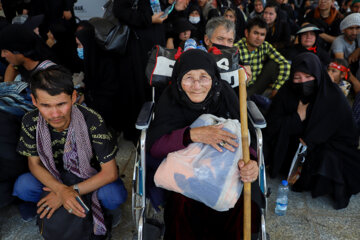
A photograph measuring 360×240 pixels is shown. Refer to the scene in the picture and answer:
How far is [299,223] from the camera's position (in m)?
2.26

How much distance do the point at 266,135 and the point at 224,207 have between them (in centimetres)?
133

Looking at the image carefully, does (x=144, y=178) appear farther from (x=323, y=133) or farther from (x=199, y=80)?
(x=323, y=133)

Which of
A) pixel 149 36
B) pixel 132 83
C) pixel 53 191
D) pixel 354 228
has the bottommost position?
pixel 354 228

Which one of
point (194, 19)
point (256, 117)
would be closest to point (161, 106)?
point (256, 117)

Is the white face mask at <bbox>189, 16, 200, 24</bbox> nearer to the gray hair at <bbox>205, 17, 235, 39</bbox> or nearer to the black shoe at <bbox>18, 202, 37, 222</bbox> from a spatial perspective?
the gray hair at <bbox>205, 17, 235, 39</bbox>

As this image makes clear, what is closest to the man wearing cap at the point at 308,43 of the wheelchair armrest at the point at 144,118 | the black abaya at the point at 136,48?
the black abaya at the point at 136,48

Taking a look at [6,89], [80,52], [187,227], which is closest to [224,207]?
[187,227]

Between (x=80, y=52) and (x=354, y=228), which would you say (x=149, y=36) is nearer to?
(x=80, y=52)

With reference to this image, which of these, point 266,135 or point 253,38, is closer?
point 266,135

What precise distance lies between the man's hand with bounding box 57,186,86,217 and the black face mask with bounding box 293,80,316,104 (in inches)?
75.7

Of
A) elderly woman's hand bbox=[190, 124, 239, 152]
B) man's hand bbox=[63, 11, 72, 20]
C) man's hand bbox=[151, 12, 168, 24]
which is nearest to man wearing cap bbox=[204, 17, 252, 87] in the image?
man's hand bbox=[151, 12, 168, 24]

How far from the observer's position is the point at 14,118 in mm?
2018

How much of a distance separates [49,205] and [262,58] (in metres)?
3.00

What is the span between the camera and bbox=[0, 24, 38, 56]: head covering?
2.34 meters
